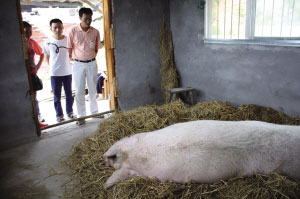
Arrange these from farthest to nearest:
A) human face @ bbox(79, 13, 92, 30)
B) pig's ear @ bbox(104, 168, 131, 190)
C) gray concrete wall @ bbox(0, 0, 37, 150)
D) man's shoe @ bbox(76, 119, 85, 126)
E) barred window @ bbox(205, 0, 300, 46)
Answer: man's shoe @ bbox(76, 119, 85, 126) → human face @ bbox(79, 13, 92, 30) → gray concrete wall @ bbox(0, 0, 37, 150) → barred window @ bbox(205, 0, 300, 46) → pig's ear @ bbox(104, 168, 131, 190)

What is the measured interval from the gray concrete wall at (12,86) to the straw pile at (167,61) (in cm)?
275

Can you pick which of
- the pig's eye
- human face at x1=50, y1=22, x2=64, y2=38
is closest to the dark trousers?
human face at x1=50, y1=22, x2=64, y2=38

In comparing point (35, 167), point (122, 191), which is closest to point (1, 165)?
point (35, 167)

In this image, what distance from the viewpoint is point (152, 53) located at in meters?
5.62

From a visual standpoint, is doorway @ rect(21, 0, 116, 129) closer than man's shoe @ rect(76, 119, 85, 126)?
No

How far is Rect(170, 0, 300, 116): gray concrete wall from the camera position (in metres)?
3.91

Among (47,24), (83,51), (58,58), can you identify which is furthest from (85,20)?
(47,24)

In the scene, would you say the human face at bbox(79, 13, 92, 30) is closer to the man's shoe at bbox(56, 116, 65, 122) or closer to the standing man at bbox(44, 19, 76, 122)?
the standing man at bbox(44, 19, 76, 122)

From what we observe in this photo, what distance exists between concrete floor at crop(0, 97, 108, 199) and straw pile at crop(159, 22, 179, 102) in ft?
6.02

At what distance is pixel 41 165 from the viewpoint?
11.5ft

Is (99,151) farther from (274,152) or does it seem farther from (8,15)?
(8,15)

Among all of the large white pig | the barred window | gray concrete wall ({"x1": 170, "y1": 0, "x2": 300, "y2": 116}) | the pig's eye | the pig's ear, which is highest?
the barred window

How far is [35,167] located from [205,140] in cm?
232

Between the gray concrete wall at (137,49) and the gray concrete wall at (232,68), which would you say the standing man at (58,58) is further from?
the gray concrete wall at (232,68)
